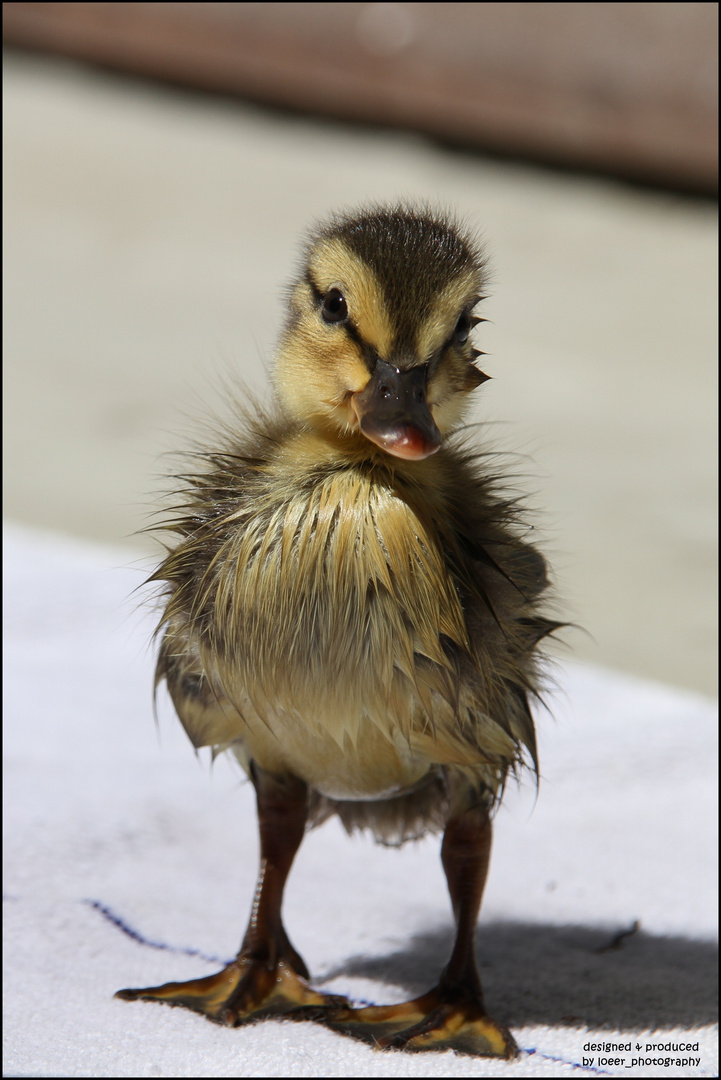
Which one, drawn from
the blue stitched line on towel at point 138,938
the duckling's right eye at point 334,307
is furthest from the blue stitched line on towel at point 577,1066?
the duckling's right eye at point 334,307

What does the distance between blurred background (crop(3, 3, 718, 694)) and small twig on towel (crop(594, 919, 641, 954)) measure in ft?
3.19

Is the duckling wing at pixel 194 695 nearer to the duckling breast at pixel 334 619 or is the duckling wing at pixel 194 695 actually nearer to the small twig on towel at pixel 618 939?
the duckling breast at pixel 334 619

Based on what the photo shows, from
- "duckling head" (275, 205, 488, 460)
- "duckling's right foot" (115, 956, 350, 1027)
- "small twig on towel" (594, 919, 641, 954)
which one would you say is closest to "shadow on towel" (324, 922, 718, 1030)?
"small twig on towel" (594, 919, 641, 954)

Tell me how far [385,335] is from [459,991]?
23.5 inches

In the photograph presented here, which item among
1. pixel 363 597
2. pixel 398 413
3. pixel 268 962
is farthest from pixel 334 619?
pixel 268 962

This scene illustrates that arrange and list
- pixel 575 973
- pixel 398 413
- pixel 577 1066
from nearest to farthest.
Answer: pixel 398 413
pixel 577 1066
pixel 575 973

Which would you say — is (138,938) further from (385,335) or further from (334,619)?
(385,335)

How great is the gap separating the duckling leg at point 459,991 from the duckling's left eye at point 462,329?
0.42m

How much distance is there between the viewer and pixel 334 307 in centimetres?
107

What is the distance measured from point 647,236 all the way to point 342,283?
324 centimetres

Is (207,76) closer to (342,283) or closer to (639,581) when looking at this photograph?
(639,581)

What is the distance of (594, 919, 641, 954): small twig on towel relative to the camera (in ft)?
4.66

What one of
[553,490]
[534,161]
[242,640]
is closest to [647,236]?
[534,161]

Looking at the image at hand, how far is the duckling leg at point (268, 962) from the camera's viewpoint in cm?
119
